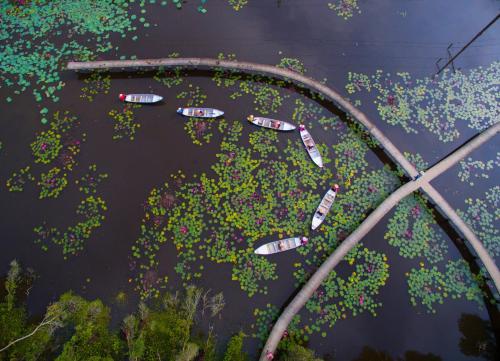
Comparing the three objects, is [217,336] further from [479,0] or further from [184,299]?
[479,0]

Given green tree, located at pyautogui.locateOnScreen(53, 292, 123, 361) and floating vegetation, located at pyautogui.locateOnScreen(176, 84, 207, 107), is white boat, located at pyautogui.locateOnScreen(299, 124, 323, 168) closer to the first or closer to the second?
floating vegetation, located at pyautogui.locateOnScreen(176, 84, 207, 107)

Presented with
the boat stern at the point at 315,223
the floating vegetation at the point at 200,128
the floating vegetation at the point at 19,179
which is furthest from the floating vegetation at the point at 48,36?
the boat stern at the point at 315,223

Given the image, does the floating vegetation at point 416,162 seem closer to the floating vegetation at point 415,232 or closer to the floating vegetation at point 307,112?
the floating vegetation at point 415,232

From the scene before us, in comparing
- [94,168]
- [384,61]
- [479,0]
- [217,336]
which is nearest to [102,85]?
[94,168]

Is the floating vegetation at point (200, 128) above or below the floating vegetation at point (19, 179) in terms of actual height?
above

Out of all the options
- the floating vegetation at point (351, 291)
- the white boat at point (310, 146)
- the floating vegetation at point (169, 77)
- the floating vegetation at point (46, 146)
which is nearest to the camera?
→ the floating vegetation at point (351, 291)

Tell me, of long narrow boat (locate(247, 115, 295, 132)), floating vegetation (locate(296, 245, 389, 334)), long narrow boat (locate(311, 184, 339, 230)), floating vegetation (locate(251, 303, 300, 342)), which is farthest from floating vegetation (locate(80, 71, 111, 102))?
floating vegetation (locate(296, 245, 389, 334))

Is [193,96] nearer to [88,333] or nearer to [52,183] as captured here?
[52,183]
